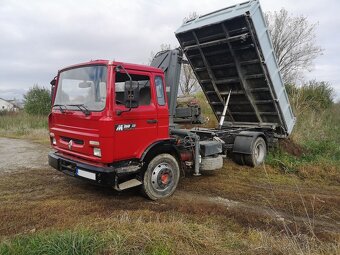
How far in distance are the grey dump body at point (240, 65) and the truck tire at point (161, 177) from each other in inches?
118

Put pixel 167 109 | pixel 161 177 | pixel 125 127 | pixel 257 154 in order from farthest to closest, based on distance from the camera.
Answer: pixel 257 154 < pixel 167 109 < pixel 161 177 < pixel 125 127

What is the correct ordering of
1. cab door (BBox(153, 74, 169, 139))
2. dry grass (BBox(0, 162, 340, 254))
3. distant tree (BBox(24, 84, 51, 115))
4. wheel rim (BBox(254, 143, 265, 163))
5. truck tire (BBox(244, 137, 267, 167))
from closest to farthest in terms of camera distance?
dry grass (BBox(0, 162, 340, 254)) < cab door (BBox(153, 74, 169, 139)) < truck tire (BBox(244, 137, 267, 167)) < wheel rim (BBox(254, 143, 265, 163)) < distant tree (BBox(24, 84, 51, 115))

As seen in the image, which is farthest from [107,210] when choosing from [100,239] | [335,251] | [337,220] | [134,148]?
[337,220]

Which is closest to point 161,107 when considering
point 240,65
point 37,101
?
point 240,65

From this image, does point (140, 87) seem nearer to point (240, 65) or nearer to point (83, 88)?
point (83, 88)

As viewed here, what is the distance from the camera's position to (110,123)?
186 inches

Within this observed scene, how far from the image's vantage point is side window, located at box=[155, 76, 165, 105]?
219 inches

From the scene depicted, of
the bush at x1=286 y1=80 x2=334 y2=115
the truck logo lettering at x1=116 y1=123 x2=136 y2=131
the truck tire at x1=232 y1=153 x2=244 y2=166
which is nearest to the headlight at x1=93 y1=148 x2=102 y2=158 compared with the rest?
the truck logo lettering at x1=116 y1=123 x2=136 y2=131

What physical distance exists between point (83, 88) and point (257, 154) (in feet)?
16.7

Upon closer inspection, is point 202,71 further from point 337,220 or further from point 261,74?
point 337,220

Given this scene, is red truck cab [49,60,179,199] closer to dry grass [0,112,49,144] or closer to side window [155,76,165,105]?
side window [155,76,165,105]

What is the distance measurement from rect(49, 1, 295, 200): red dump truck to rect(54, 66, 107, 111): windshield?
0.6 inches

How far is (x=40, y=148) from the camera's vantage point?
466 inches

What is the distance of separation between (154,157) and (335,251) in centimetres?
305
